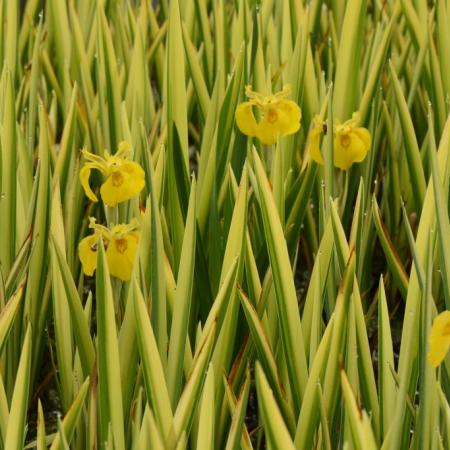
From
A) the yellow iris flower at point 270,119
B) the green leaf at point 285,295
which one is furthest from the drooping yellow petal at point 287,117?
the green leaf at point 285,295

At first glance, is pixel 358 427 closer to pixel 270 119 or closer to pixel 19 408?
pixel 19 408

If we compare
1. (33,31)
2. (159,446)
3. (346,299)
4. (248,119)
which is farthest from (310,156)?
(33,31)

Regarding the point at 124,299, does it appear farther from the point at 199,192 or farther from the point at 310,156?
the point at 310,156

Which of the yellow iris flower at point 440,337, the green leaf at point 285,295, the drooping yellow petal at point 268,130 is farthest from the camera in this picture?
the drooping yellow petal at point 268,130

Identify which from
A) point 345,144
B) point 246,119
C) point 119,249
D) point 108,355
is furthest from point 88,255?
point 345,144

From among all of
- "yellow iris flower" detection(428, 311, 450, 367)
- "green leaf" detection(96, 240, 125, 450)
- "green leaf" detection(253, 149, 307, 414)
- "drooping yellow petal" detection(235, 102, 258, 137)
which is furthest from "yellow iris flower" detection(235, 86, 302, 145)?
"yellow iris flower" detection(428, 311, 450, 367)

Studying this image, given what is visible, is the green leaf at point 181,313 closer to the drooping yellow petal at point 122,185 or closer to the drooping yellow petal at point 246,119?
the drooping yellow petal at point 122,185
